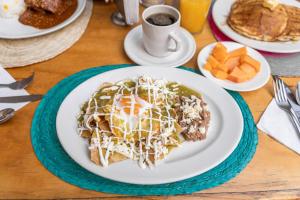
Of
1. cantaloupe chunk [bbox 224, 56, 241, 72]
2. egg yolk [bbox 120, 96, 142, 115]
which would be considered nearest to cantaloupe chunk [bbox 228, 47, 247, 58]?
cantaloupe chunk [bbox 224, 56, 241, 72]

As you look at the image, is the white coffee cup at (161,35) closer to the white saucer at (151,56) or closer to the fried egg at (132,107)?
the white saucer at (151,56)

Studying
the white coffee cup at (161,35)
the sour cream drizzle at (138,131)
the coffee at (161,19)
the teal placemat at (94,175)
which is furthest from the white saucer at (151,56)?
the teal placemat at (94,175)

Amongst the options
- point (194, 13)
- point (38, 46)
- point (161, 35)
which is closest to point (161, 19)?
point (161, 35)

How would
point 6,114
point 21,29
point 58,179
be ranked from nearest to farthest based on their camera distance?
point 58,179 → point 6,114 → point 21,29

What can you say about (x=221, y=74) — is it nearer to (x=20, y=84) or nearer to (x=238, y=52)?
(x=238, y=52)

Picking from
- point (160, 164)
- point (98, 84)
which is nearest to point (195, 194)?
point (160, 164)
